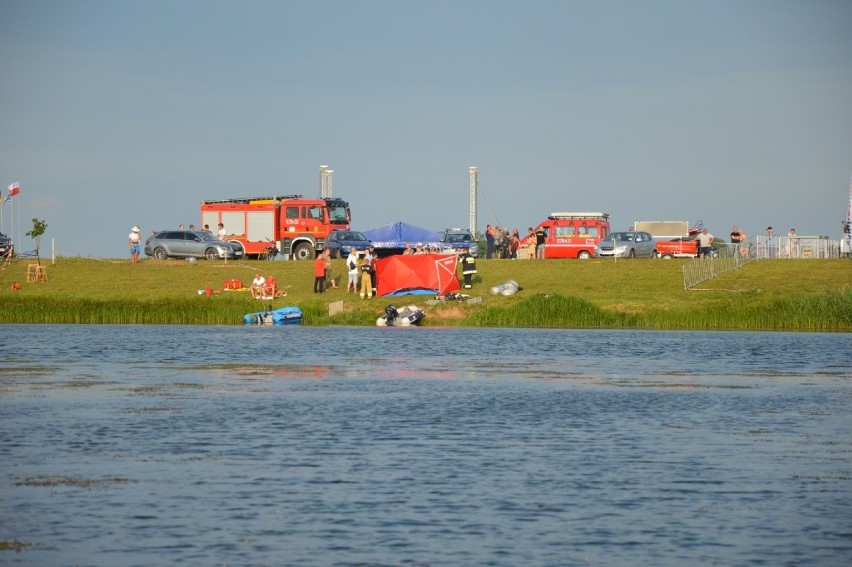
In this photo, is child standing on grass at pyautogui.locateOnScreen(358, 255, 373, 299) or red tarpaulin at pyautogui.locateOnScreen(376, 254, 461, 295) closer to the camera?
child standing on grass at pyautogui.locateOnScreen(358, 255, 373, 299)

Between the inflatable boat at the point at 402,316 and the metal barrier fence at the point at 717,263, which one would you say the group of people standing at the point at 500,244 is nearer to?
the metal barrier fence at the point at 717,263

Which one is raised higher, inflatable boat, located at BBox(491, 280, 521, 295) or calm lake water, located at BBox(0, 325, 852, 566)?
inflatable boat, located at BBox(491, 280, 521, 295)

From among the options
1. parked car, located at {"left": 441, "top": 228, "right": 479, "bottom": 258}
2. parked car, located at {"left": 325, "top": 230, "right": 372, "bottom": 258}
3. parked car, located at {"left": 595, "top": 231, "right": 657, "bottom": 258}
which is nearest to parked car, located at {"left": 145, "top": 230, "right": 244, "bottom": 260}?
parked car, located at {"left": 325, "top": 230, "right": 372, "bottom": 258}

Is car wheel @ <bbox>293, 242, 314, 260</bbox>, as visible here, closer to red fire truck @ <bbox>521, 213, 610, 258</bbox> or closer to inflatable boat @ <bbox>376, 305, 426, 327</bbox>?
red fire truck @ <bbox>521, 213, 610, 258</bbox>

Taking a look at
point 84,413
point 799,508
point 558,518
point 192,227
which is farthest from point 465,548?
point 192,227

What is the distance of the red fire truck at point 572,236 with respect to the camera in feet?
249

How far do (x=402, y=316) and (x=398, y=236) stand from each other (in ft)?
58.3

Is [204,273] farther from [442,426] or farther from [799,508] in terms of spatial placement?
[799,508]

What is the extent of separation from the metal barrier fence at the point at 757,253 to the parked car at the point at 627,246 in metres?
6.74

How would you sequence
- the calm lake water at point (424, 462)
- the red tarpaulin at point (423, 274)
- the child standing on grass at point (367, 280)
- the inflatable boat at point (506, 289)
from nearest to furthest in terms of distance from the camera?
the calm lake water at point (424, 462) < the inflatable boat at point (506, 289) < the child standing on grass at point (367, 280) < the red tarpaulin at point (423, 274)

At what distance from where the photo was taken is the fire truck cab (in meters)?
75.9

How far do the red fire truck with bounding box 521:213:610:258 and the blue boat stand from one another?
25.0 m

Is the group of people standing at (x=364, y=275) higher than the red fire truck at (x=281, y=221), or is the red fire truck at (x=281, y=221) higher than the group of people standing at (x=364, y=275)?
the red fire truck at (x=281, y=221)

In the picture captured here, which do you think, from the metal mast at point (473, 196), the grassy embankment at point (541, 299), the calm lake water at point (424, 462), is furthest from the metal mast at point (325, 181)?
the calm lake water at point (424, 462)
